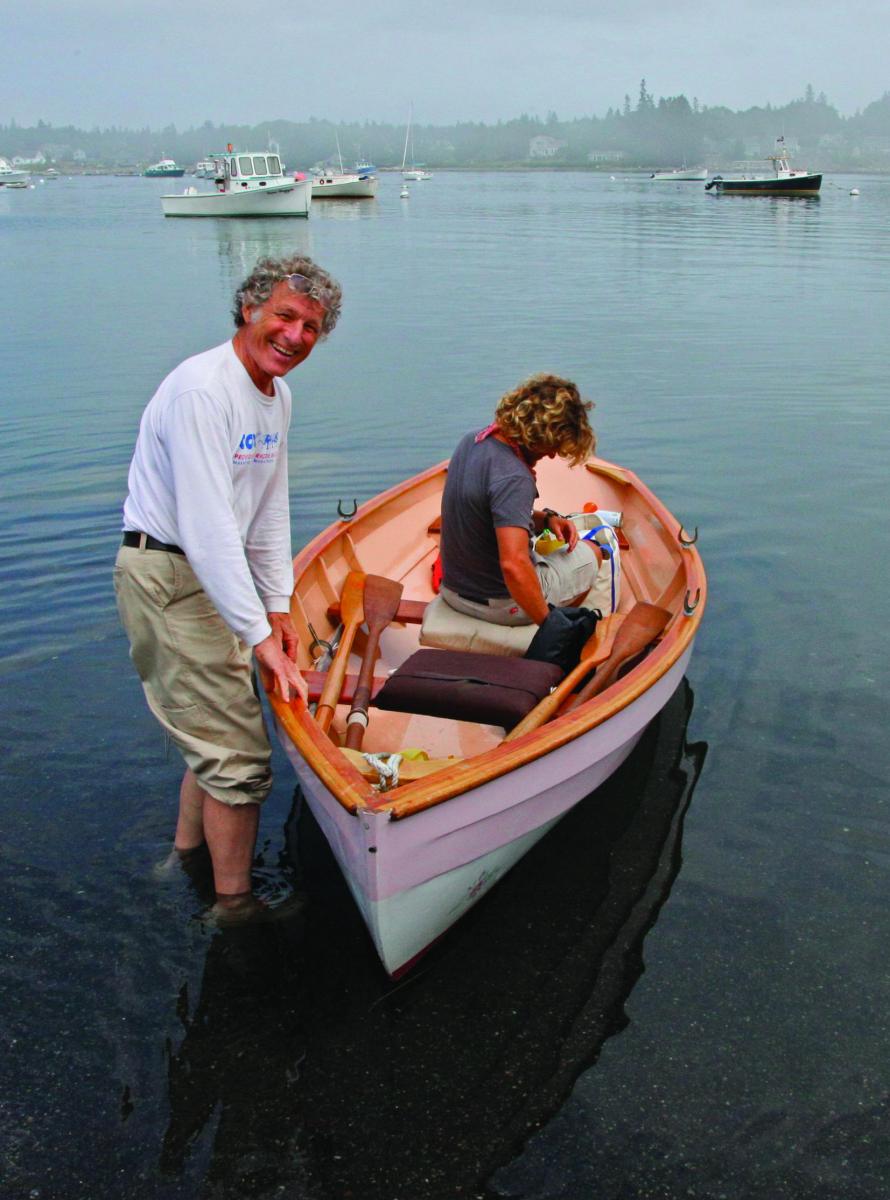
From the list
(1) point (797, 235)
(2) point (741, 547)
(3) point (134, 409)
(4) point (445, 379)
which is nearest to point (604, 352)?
(4) point (445, 379)

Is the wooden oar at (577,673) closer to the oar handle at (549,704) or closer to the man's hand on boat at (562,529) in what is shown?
the oar handle at (549,704)

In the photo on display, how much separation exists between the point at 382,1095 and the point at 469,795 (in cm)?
113

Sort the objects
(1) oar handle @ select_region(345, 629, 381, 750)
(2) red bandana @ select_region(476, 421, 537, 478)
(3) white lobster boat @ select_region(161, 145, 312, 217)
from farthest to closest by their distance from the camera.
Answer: (3) white lobster boat @ select_region(161, 145, 312, 217) < (2) red bandana @ select_region(476, 421, 537, 478) < (1) oar handle @ select_region(345, 629, 381, 750)

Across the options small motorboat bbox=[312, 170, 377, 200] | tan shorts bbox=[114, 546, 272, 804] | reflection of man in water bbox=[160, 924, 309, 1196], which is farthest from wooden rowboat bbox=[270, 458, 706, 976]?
small motorboat bbox=[312, 170, 377, 200]

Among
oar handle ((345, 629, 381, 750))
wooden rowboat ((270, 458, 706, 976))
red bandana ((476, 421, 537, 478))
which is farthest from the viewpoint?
red bandana ((476, 421, 537, 478))

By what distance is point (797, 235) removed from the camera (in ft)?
144

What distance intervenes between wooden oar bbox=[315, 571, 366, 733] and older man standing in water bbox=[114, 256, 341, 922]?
73cm

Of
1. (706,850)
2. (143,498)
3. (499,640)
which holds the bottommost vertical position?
(706,850)

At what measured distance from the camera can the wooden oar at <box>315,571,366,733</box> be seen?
5.13 metres

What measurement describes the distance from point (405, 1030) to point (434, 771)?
1.02 meters

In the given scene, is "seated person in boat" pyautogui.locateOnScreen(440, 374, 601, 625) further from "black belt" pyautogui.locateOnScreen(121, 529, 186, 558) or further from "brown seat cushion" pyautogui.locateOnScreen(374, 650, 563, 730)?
"black belt" pyautogui.locateOnScreen(121, 529, 186, 558)

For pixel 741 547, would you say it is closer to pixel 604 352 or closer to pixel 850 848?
pixel 850 848

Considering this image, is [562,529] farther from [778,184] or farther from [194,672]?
[778,184]

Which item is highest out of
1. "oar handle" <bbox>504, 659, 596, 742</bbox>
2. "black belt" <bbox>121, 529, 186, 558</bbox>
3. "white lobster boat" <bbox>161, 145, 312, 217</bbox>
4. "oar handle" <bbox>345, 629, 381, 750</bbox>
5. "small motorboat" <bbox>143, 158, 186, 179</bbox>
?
"small motorboat" <bbox>143, 158, 186, 179</bbox>
